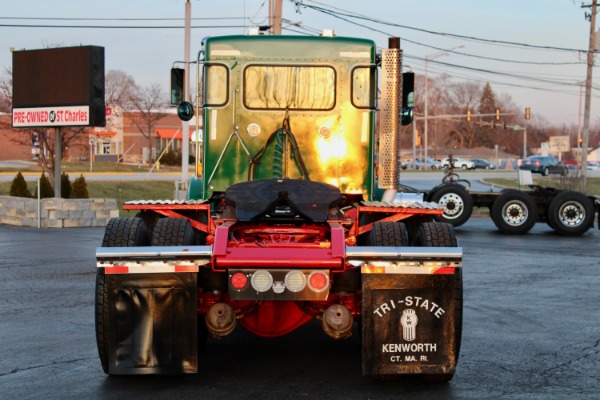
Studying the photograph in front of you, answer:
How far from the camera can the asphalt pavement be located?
6914mm

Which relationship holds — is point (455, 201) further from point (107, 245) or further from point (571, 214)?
point (107, 245)

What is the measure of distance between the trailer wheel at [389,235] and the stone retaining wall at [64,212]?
1771 centimetres

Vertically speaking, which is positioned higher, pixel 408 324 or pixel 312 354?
pixel 408 324

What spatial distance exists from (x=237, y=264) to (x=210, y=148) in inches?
121

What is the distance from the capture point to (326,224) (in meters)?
7.81

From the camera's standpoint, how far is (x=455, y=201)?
77.5 feet

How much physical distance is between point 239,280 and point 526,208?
17.5 metres

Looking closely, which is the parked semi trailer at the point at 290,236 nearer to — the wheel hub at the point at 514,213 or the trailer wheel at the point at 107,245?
the trailer wheel at the point at 107,245

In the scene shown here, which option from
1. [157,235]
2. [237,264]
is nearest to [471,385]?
[237,264]

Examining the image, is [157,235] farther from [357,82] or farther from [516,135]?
[516,135]

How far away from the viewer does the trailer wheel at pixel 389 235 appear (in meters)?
7.32

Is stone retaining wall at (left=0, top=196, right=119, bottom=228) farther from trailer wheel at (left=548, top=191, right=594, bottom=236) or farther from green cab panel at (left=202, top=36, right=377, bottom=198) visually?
green cab panel at (left=202, top=36, right=377, bottom=198)

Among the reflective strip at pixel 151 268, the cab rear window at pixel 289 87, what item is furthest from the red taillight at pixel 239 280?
the cab rear window at pixel 289 87

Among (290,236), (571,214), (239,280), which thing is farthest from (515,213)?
(239,280)
